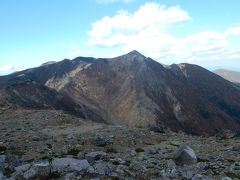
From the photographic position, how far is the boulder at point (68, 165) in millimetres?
20984

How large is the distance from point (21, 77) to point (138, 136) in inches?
6013

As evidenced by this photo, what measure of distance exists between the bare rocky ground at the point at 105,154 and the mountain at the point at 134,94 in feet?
260

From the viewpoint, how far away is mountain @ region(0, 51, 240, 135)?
438 feet

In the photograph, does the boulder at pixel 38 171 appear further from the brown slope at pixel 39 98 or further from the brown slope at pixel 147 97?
the brown slope at pixel 147 97

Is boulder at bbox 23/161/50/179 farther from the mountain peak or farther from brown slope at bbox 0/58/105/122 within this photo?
the mountain peak

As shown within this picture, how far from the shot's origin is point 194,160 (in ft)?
80.1

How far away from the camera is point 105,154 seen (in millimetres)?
25219

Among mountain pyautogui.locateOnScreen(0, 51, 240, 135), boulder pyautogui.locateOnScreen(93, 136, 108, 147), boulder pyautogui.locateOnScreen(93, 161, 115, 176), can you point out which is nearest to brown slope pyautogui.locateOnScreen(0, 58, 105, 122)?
mountain pyautogui.locateOnScreen(0, 51, 240, 135)

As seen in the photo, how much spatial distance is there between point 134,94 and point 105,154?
125 metres

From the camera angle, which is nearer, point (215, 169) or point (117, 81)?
point (215, 169)

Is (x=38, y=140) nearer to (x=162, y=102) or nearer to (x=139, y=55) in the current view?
(x=162, y=102)

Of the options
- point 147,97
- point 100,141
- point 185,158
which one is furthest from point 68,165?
point 147,97

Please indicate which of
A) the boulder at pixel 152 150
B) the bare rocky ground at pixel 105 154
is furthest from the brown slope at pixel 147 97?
the boulder at pixel 152 150

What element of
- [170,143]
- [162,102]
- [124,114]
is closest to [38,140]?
[170,143]
